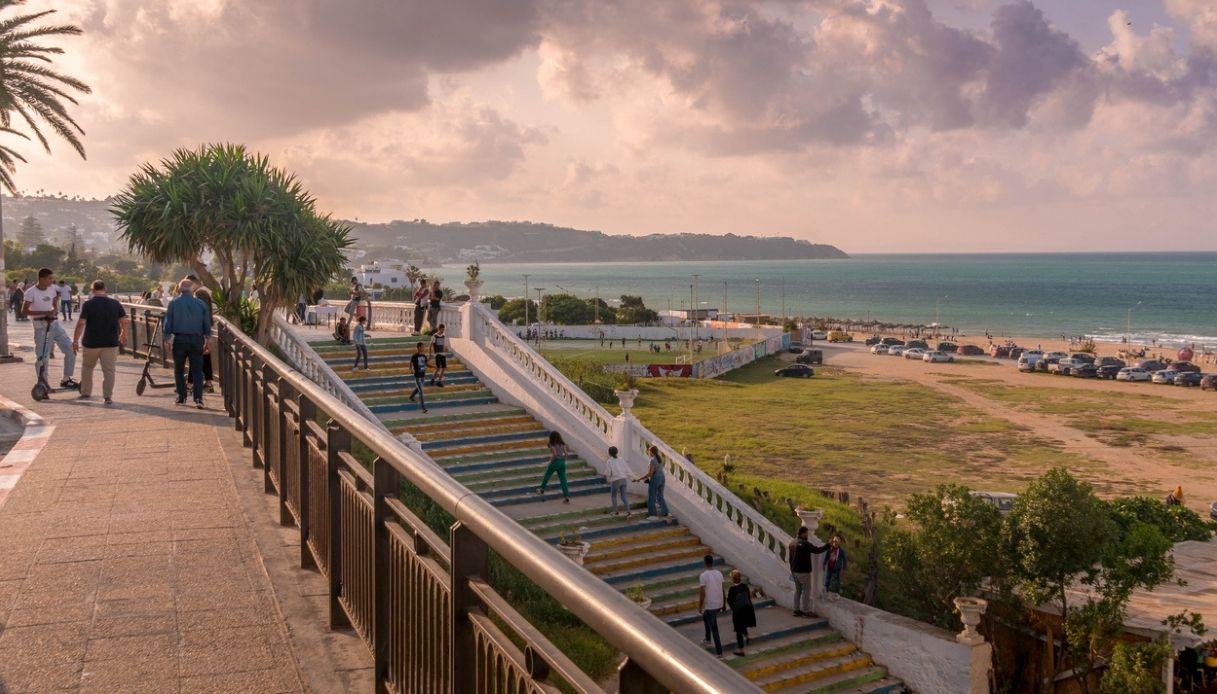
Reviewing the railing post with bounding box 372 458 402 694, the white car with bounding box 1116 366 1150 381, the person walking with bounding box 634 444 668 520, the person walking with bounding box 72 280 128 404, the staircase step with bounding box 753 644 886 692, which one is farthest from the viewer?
the white car with bounding box 1116 366 1150 381

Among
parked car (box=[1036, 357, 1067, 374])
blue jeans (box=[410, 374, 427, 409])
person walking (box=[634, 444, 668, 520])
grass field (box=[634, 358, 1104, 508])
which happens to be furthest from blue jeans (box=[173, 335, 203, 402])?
parked car (box=[1036, 357, 1067, 374])

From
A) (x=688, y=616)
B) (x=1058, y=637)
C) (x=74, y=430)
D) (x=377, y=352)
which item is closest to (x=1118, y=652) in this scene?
(x=1058, y=637)

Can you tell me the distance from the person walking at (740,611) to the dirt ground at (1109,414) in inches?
921

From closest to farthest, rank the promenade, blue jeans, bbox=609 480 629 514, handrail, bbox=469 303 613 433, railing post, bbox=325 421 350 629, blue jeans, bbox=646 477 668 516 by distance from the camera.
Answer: the promenade < railing post, bbox=325 421 350 629 < blue jeans, bbox=609 480 629 514 < blue jeans, bbox=646 477 668 516 < handrail, bbox=469 303 613 433

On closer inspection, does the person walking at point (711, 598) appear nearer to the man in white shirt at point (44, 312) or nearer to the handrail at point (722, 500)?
the handrail at point (722, 500)

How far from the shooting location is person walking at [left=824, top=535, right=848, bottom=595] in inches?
802

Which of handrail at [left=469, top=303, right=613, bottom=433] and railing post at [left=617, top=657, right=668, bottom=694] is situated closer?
railing post at [left=617, top=657, right=668, bottom=694]

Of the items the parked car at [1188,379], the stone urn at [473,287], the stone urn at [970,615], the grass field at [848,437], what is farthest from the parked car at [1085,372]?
the stone urn at [970,615]

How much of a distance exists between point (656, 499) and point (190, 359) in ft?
39.9

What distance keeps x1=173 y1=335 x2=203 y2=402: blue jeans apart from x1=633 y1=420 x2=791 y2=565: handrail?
40.2 ft

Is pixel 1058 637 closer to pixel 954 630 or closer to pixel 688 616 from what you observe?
pixel 954 630

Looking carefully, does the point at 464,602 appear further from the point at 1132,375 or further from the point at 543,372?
the point at 1132,375

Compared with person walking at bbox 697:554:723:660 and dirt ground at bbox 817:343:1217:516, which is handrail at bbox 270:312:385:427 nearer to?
person walking at bbox 697:554:723:660

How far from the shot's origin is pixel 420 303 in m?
30.0
